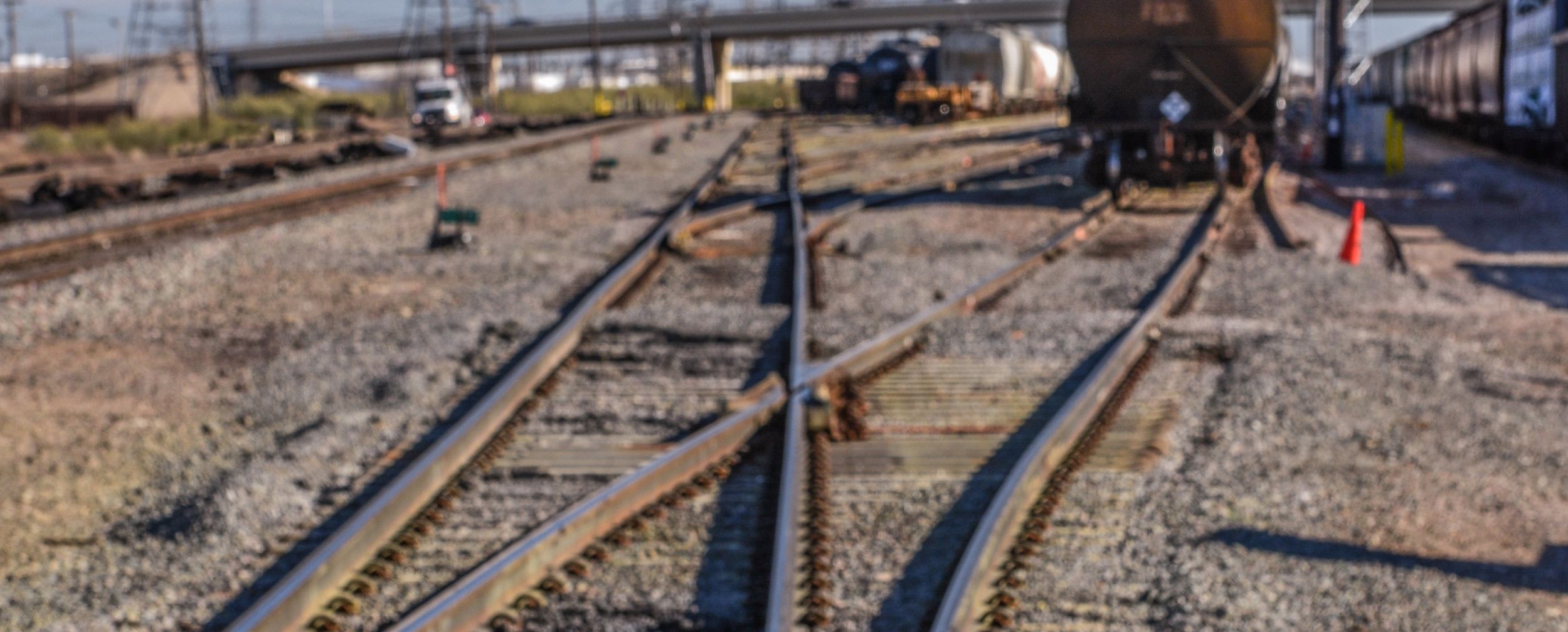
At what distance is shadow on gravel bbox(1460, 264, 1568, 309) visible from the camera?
13.4m

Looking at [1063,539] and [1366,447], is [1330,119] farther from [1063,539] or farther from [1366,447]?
[1063,539]

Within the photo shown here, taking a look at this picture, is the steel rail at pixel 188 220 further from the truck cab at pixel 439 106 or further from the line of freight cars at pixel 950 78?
the truck cab at pixel 439 106

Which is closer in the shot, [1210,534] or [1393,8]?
[1210,534]

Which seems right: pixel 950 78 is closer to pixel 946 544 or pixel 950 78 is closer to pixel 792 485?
pixel 792 485

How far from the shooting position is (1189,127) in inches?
842

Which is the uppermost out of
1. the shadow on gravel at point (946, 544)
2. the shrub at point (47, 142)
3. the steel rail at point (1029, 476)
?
the shrub at point (47, 142)

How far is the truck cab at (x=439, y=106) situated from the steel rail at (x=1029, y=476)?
5153cm

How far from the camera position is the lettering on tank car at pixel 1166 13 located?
67.8 ft

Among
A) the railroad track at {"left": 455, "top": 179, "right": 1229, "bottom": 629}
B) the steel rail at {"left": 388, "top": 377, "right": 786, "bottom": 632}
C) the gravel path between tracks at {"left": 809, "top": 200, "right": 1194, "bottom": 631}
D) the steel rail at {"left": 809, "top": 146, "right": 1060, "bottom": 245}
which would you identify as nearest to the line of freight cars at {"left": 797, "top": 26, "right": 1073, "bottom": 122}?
the steel rail at {"left": 809, "top": 146, "right": 1060, "bottom": 245}

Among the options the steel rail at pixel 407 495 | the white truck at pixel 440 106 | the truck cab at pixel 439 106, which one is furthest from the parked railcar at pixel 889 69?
the steel rail at pixel 407 495

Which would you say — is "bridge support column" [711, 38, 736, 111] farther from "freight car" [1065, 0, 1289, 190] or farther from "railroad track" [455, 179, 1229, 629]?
"railroad track" [455, 179, 1229, 629]

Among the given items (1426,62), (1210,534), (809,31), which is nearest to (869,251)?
(1210,534)

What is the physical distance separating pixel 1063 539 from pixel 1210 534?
0.55 m

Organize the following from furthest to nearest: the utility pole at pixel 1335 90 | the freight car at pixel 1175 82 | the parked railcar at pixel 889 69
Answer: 1. the parked railcar at pixel 889 69
2. the utility pole at pixel 1335 90
3. the freight car at pixel 1175 82
